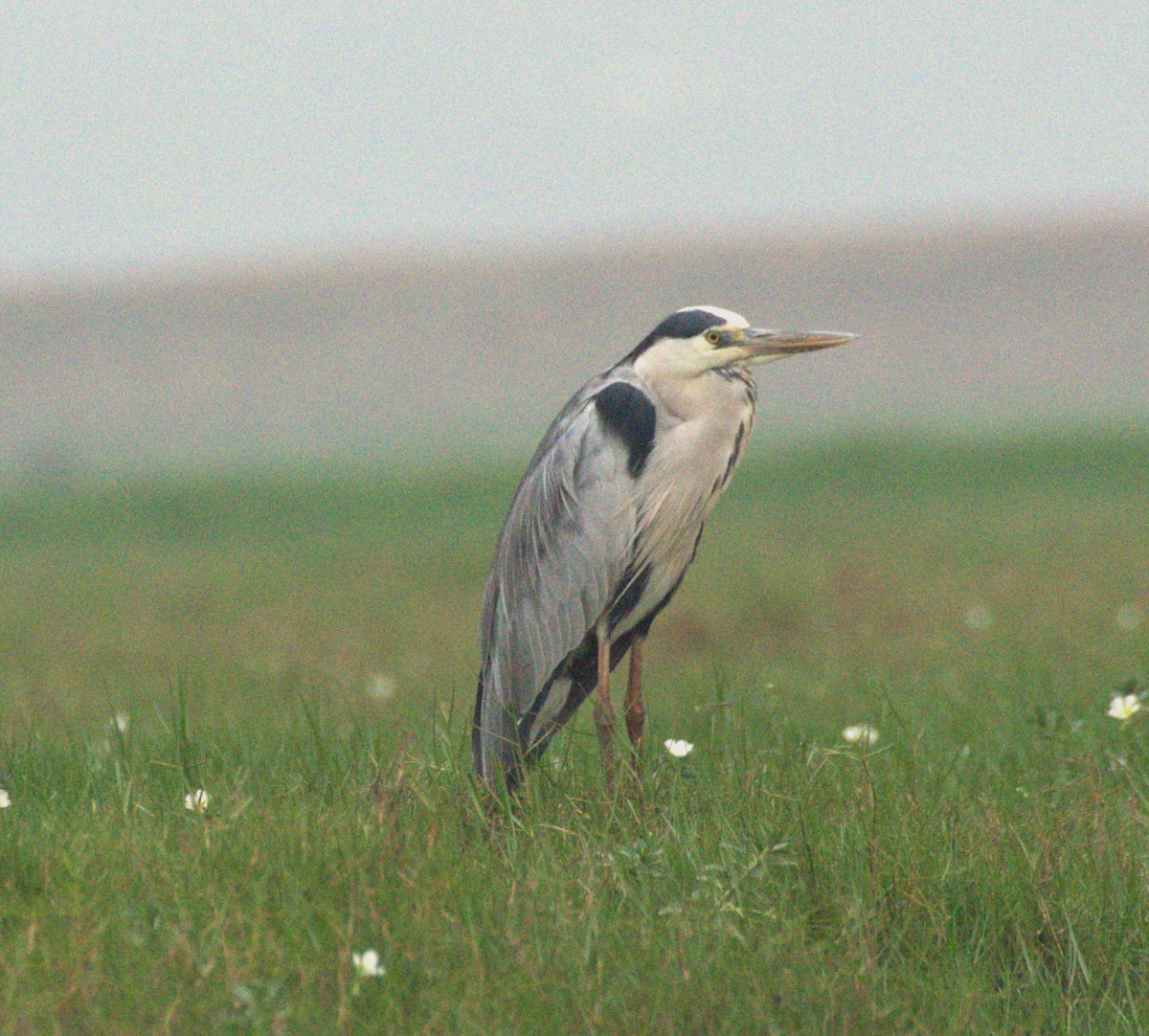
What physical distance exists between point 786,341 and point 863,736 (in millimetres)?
1159

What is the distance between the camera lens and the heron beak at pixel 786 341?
14.6 ft

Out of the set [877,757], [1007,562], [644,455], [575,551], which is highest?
[644,455]

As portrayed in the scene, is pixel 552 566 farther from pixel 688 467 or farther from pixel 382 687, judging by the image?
pixel 382 687

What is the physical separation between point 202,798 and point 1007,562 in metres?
9.83

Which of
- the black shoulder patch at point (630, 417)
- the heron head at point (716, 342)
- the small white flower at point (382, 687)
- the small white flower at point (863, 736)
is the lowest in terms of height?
the small white flower at point (382, 687)

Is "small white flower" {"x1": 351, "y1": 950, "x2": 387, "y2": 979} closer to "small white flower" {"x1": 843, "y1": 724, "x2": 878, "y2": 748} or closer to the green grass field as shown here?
the green grass field

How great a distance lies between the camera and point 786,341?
4.50 metres

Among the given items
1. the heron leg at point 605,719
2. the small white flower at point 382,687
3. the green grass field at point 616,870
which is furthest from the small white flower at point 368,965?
the small white flower at point 382,687

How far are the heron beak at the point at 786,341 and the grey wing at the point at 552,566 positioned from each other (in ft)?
1.50

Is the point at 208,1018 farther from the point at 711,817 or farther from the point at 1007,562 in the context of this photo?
the point at 1007,562

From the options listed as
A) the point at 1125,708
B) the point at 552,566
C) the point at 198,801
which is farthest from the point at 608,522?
the point at 1125,708

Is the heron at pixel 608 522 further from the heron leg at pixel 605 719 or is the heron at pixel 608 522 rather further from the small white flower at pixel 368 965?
the small white flower at pixel 368 965

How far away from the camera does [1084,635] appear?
9.55 m

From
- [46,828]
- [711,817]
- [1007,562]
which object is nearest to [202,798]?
[46,828]
